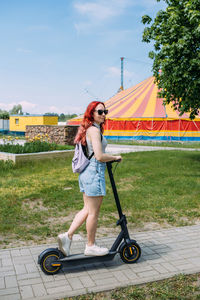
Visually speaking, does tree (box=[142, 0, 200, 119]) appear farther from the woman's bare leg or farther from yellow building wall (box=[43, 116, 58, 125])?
yellow building wall (box=[43, 116, 58, 125])

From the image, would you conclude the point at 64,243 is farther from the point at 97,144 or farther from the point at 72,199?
the point at 72,199

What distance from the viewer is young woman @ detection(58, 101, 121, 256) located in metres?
4.08

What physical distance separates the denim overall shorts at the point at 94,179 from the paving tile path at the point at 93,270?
38.6 inches

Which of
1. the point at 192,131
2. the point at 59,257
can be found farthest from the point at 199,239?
the point at 192,131

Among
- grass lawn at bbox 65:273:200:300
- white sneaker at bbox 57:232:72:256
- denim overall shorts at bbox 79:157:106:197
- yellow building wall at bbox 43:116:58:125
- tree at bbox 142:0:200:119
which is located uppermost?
tree at bbox 142:0:200:119

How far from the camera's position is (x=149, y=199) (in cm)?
788

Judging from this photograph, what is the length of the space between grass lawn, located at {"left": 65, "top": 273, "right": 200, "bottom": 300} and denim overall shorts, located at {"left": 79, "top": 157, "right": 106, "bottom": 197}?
111 cm

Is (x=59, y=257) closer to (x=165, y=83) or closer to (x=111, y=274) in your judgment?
(x=111, y=274)

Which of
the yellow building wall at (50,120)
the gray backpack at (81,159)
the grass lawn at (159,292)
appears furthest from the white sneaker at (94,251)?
the yellow building wall at (50,120)

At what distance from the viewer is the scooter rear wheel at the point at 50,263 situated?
13.3 ft

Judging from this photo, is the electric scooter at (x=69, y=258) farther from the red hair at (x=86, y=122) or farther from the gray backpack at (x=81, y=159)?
the red hair at (x=86, y=122)

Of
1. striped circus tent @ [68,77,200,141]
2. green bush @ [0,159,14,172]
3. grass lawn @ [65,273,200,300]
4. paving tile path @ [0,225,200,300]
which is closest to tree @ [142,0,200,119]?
green bush @ [0,159,14,172]

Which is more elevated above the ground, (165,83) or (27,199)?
(165,83)

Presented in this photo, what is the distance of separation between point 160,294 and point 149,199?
170 inches
